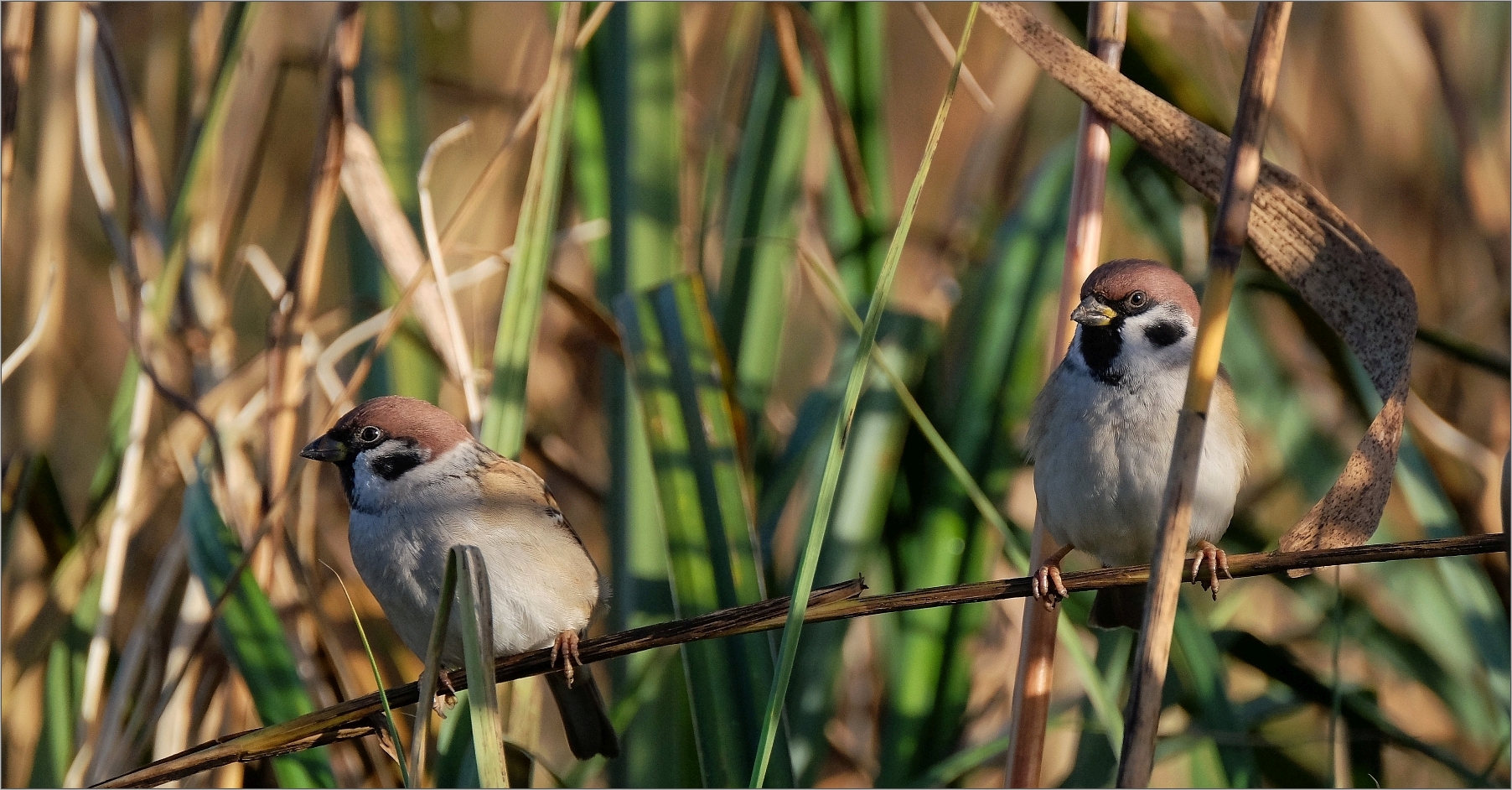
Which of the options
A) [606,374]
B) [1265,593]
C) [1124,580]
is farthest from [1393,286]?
[1265,593]

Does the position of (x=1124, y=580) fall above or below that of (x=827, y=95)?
below

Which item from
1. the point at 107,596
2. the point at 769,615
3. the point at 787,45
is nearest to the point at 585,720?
the point at 107,596

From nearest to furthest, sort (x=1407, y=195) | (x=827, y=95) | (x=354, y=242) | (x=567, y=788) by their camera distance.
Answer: (x=567, y=788), (x=827, y=95), (x=354, y=242), (x=1407, y=195)

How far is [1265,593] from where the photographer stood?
351 cm

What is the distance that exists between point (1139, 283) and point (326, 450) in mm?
1659

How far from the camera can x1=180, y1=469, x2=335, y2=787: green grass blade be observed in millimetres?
2293

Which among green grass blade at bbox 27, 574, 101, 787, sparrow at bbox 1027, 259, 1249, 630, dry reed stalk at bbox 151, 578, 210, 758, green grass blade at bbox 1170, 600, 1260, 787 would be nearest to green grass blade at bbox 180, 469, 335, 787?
dry reed stalk at bbox 151, 578, 210, 758

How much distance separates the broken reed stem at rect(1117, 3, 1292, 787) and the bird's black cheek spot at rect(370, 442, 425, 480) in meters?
1.67

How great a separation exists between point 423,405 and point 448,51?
6.67 feet

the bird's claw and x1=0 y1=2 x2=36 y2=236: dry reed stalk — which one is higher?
x1=0 y1=2 x2=36 y2=236: dry reed stalk

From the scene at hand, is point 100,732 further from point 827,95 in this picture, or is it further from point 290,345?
point 827,95

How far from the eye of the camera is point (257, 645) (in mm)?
2344

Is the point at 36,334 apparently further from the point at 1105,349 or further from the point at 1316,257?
the point at 1316,257

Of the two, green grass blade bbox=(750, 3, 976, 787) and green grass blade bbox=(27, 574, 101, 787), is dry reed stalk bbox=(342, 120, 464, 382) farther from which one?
green grass blade bbox=(750, 3, 976, 787)
